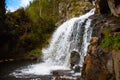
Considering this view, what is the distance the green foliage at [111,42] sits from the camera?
55.0ft

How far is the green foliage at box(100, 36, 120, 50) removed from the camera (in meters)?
16.8

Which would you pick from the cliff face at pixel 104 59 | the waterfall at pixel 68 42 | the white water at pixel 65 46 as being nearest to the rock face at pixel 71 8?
the waterfall at pixel 68 42

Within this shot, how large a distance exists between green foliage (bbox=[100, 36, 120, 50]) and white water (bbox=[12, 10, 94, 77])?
1360cm

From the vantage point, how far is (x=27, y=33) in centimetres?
4859

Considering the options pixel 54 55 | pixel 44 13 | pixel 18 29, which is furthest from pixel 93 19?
pixel 44 13

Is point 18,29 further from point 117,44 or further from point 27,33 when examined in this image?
point 117,44

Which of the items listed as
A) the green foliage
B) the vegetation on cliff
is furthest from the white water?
the green foliage

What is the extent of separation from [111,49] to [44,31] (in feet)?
114

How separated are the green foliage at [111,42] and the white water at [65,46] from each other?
13602mm

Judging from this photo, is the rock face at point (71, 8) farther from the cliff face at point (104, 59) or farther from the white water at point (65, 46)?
the cliff face at point (104, 59)

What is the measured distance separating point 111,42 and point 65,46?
75.2 feet

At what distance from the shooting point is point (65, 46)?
4044 centimetres

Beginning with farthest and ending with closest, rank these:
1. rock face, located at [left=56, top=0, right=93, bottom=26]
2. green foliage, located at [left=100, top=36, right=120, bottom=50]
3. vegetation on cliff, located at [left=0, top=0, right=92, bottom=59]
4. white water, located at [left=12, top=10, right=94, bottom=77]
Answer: rock face, located at [left=56, top=0, right=93, bottom=26]
vegetation on cliff, located at [left=0, top=0, right=92, bottom=59]
white water, located at [left=12, top=10, right=94, bottom=77]
green foliage, located at [left=100, top=36, right=120, bottom=50]

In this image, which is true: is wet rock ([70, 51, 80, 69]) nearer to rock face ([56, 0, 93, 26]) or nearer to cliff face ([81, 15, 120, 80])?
cliff face ([81, 15, 120, 80])
